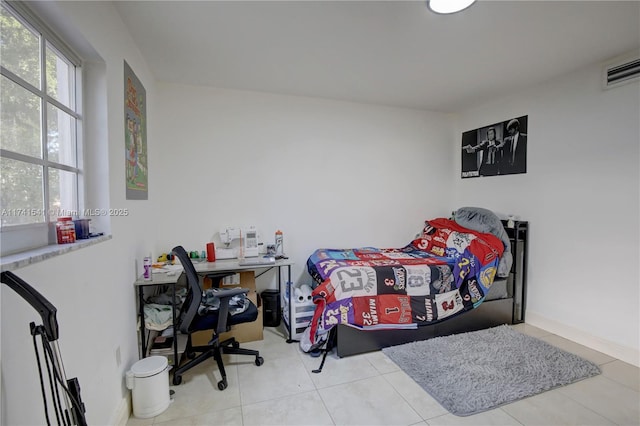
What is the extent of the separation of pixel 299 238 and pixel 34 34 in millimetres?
2693

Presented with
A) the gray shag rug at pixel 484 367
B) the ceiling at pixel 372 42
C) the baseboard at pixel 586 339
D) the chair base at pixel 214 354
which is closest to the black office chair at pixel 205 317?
the chair base at pixel 214 354

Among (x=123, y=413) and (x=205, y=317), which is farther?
(x=205, y=317)

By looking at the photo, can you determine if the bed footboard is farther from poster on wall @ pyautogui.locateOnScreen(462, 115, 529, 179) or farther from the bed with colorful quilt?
poster on wall @ pyautogui.locateOnScreen(462, 115, 529, 179)

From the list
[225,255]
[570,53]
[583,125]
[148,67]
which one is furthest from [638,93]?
[148,67]

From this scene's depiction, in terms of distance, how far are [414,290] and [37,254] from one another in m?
2.65

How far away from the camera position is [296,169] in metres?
3.49

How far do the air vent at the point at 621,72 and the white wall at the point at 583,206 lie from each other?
6cm

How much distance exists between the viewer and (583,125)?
2.77m

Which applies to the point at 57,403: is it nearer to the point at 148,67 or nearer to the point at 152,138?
the point at 152,138

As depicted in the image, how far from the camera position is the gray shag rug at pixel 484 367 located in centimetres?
202

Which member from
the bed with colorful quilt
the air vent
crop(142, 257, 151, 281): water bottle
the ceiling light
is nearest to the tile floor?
the bed with colorful quilt

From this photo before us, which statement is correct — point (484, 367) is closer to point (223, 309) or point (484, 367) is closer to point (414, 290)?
point (414, 290)

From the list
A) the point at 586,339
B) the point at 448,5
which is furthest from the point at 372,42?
the point at 586,339

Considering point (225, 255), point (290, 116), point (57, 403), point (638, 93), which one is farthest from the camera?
point (290, 116)
